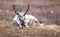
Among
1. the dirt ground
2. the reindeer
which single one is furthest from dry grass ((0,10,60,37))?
the reindeer

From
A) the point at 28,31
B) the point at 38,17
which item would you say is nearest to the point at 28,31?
the point at 28,31

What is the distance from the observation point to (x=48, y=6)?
8.92ft

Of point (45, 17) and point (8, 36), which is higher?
point (45, 17)

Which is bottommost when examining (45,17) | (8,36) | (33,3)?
(8,36)

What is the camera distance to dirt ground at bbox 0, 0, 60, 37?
249cm

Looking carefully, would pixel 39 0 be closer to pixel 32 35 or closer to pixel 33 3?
pixel 33 3

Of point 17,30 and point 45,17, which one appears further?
point 45,17

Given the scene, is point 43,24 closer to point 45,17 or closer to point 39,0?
point 45,17

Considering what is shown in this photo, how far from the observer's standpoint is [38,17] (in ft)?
8.84

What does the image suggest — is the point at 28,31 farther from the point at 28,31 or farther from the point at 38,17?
the point at 38,17

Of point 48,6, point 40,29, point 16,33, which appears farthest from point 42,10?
point 16,33

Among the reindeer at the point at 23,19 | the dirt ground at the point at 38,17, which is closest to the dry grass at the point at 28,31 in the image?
the dirt ground at the point at 38,17

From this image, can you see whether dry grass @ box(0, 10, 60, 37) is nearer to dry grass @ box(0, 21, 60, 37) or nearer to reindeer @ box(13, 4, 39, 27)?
dry grass @ box(0, 21, 60, 37)

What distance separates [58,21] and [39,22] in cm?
23
